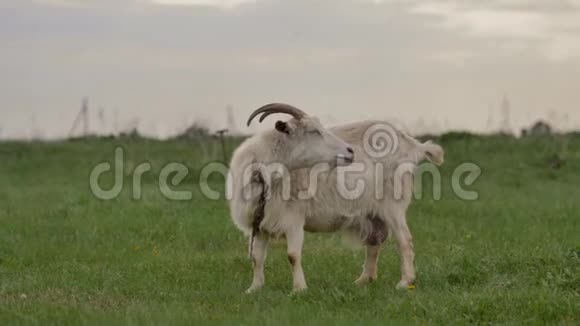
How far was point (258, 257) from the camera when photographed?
948cm

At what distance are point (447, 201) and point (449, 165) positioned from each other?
6.35m

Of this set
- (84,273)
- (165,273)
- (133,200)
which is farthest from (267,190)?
(133,200)

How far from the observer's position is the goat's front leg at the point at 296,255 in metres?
9.16

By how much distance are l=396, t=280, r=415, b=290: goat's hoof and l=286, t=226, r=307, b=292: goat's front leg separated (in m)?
0.93

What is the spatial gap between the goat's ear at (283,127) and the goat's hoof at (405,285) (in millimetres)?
1903

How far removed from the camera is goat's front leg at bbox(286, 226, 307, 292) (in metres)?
9.16

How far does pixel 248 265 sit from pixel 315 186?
162 centimetres

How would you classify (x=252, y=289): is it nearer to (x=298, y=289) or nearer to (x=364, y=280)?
(x=298, y=289)

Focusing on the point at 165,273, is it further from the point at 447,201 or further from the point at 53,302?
the point at 447,201

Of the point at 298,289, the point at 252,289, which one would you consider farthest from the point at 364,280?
the point at 252,289

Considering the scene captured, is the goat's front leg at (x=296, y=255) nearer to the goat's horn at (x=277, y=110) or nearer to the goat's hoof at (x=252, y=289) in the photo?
the goat's hoof at (x=252, y=289)

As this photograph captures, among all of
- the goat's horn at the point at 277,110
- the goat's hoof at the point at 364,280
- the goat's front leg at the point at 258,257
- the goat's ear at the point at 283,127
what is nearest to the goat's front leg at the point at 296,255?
the goat's front leg at the point at 258,257

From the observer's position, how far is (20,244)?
11781mm

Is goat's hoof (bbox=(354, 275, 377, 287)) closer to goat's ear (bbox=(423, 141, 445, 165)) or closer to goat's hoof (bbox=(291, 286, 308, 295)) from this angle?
goat's hoof (bbox=(291, 286, 308, 295))
